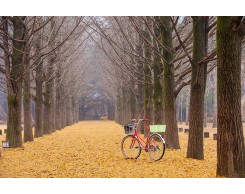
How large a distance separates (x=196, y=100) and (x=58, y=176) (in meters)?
4.60

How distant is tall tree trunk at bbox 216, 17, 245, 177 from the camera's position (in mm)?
7184

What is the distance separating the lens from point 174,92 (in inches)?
519

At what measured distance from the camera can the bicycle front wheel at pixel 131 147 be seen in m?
10.5

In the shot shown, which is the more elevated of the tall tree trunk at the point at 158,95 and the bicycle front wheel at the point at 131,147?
the tall tree trunk at the point at 158,95

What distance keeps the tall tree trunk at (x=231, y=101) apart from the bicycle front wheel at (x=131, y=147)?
11.6 ft

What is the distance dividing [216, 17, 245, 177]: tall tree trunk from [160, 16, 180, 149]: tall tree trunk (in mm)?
5557

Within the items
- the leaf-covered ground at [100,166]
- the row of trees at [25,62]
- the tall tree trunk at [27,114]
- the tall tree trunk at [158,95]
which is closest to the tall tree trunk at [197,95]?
the leaf-covered ground at [100,166]

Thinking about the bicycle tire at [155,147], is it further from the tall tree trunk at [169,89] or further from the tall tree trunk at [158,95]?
the tall tree trunk at [158,95]

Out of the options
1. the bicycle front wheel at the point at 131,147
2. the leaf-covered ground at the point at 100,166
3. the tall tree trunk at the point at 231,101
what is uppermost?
the tall tree trunk at the point at 231,101

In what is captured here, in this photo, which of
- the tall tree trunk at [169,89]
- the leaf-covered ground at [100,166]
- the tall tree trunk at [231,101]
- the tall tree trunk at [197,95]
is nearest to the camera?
the tall tree trunk at [231,101]

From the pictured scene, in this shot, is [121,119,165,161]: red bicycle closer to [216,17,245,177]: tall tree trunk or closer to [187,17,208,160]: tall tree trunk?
[187,17,208,160]: tall tree trunk
